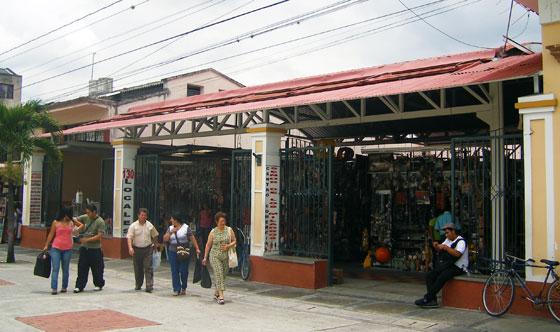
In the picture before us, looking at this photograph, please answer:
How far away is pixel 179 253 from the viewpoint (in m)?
10.4

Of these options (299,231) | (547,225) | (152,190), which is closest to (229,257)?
(299,231)

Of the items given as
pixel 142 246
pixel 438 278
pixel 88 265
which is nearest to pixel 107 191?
pixel 88 265

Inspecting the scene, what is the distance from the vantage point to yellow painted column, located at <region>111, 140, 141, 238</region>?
15992 millimetres

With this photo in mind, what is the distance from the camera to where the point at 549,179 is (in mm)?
7988

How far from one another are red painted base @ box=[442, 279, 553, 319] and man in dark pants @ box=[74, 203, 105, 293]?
259 inches

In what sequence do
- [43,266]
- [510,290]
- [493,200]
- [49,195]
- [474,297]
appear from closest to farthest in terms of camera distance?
[510,290]
[474,297]
[493,200]
[43,266]
[49,195]

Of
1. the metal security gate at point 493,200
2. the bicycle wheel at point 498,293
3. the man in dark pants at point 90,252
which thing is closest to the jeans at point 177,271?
the man in dark pants at point 90,252

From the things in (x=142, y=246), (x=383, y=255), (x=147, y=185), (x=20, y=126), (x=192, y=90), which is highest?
(x=192, y=90)

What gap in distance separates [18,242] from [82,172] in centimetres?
369

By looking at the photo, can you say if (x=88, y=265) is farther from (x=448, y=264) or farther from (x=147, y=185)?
(x=448, y=264)

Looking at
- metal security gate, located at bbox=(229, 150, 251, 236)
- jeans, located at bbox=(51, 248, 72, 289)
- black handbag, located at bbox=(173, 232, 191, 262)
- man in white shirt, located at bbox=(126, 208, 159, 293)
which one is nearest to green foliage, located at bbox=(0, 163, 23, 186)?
jeans, located at bbox=(51, 248, 72, 289)

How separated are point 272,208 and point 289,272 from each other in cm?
152

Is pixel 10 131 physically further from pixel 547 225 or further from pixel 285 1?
pixel 547 225

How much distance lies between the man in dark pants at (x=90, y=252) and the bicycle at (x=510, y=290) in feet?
23.5
